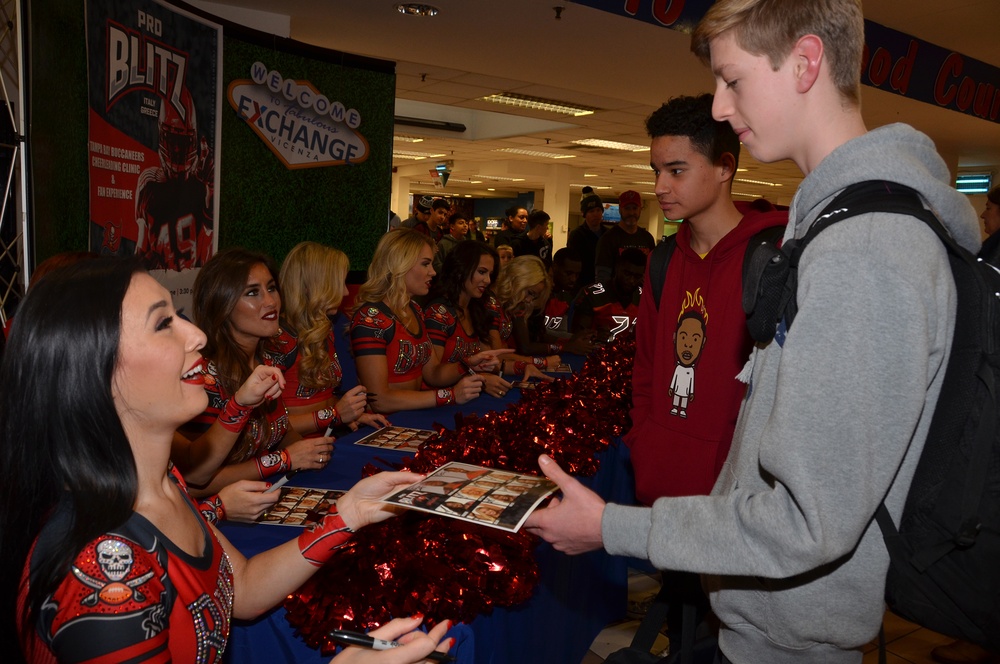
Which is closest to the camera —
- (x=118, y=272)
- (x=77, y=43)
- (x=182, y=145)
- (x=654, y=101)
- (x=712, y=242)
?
(x=118, y=272)

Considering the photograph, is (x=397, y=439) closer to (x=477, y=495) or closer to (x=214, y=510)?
(x=214, y=510)

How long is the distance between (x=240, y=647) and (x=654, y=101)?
8836mm

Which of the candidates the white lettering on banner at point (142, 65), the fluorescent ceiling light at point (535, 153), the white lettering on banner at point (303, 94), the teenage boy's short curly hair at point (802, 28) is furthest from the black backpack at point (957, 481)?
the fluorescent ceiling light at point (535, 153)

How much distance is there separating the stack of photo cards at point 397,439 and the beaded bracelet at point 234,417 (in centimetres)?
60

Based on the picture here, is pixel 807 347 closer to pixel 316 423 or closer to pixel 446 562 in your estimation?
pixel 446 562

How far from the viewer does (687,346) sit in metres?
2.30

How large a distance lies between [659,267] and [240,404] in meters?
1.48

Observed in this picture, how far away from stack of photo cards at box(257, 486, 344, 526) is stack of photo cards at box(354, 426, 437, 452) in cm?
55

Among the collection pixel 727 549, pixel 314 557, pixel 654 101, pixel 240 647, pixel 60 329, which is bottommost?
pixel 240 647

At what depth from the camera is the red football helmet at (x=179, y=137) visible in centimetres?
425

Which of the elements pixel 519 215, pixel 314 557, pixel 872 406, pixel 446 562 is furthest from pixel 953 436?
pixel 519 215

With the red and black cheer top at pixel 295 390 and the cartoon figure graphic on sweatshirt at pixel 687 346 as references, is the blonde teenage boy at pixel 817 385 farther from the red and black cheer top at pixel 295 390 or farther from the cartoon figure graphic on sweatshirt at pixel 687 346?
the red and black cheer top at pixel 295 390

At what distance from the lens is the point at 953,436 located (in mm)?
980

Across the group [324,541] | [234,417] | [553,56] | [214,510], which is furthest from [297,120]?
[324,541]
